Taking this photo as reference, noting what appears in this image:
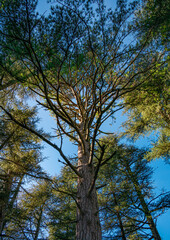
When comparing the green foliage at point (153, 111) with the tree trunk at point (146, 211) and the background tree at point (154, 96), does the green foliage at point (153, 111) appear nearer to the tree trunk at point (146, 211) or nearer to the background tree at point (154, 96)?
the background tree at point (154, 96)

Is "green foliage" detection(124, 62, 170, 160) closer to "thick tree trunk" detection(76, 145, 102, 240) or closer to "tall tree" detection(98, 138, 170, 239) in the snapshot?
"tall tree" detection(98, 138, 170, 239)

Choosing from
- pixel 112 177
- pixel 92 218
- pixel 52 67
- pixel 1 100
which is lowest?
pixel 92 218

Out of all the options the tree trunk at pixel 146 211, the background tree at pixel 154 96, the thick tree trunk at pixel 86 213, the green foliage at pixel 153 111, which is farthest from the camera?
the tree trunk at pixel 146 211

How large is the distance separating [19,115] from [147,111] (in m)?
6.38

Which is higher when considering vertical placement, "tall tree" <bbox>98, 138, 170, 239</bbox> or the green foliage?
the green foliage

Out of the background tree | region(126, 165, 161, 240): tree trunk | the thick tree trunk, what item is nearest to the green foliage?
the background tree

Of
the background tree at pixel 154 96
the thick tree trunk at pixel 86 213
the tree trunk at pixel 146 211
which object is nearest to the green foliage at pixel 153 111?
the background tree at pixel 154 96

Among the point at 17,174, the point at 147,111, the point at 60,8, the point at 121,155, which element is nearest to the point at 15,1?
the point at 60,8

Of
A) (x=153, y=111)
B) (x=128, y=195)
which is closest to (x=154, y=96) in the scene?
(x=153, y=111)

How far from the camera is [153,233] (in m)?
Answer: 5.35

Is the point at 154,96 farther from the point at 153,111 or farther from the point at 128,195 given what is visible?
the point at 128,195

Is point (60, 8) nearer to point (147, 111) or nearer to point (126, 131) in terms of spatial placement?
point (147, 111)

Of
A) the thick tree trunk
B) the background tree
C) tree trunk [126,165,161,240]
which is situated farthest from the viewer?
tree trunk [126,165,161,240]

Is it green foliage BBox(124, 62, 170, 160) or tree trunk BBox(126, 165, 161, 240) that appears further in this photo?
tree trunk BBox(126, 165, 161, 240)
